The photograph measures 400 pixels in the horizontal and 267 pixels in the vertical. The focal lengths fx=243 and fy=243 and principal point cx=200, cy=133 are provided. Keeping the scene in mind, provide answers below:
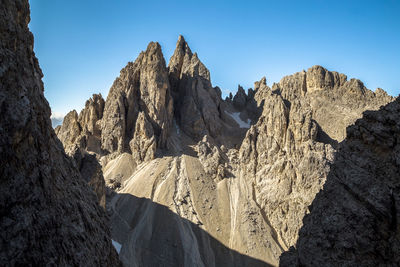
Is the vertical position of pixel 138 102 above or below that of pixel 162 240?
above

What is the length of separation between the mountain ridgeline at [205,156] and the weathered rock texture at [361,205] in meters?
22.8

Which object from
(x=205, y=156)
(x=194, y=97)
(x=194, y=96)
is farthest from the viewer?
(x=194, y=96)

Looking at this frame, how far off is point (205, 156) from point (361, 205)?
48.7 m

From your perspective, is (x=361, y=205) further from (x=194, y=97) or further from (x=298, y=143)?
(x=194, y=97)

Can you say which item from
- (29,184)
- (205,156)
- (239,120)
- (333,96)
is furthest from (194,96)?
(29,184)

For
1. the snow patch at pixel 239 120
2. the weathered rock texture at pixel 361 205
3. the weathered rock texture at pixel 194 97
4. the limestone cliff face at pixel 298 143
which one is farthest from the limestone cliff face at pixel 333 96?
the weathered rock texture at pixel 361 205

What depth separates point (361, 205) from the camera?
12.9m

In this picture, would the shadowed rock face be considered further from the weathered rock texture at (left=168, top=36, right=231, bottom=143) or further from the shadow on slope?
the weathered rock texture at (left=168, top=36, right=231, bottom=143)

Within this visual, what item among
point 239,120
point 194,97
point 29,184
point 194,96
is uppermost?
point 194,96

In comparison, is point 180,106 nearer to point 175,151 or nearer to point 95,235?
point 175,151

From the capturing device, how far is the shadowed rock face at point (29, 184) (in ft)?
31.4

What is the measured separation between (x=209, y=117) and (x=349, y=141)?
56060mm

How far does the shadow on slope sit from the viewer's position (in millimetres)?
38688

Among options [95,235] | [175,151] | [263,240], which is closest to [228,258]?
[263,240]
